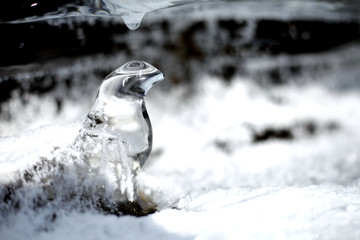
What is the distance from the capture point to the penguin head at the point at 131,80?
0.76 metres

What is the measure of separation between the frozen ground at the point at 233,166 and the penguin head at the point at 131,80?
0.14 meters

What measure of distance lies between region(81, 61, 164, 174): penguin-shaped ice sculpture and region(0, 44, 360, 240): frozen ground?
64 mm

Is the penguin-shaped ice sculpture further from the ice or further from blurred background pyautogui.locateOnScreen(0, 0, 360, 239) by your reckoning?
the ice

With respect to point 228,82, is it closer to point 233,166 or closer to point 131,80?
point 233,166

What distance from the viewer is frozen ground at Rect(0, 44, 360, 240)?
66 cm

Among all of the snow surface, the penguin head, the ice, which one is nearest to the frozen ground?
the snow surface

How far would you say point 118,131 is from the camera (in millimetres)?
A: 764

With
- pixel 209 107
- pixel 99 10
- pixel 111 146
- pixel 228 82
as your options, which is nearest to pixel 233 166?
pixel 209 107

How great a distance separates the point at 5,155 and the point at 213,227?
484 mm

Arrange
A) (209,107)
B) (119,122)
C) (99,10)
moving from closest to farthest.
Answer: (119,122) < (99,10) < (209,107)

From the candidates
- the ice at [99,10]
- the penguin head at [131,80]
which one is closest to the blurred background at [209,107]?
the ice at [99,10]

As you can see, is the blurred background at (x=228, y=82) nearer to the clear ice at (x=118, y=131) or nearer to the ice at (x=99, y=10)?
the ice at (x=99, y=10)

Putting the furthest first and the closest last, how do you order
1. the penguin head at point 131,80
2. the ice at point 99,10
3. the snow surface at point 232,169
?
the ice at point 99,10 → the penguin head at point 131,80 → the snow surface at point 232,169

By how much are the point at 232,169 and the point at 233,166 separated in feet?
0.09
